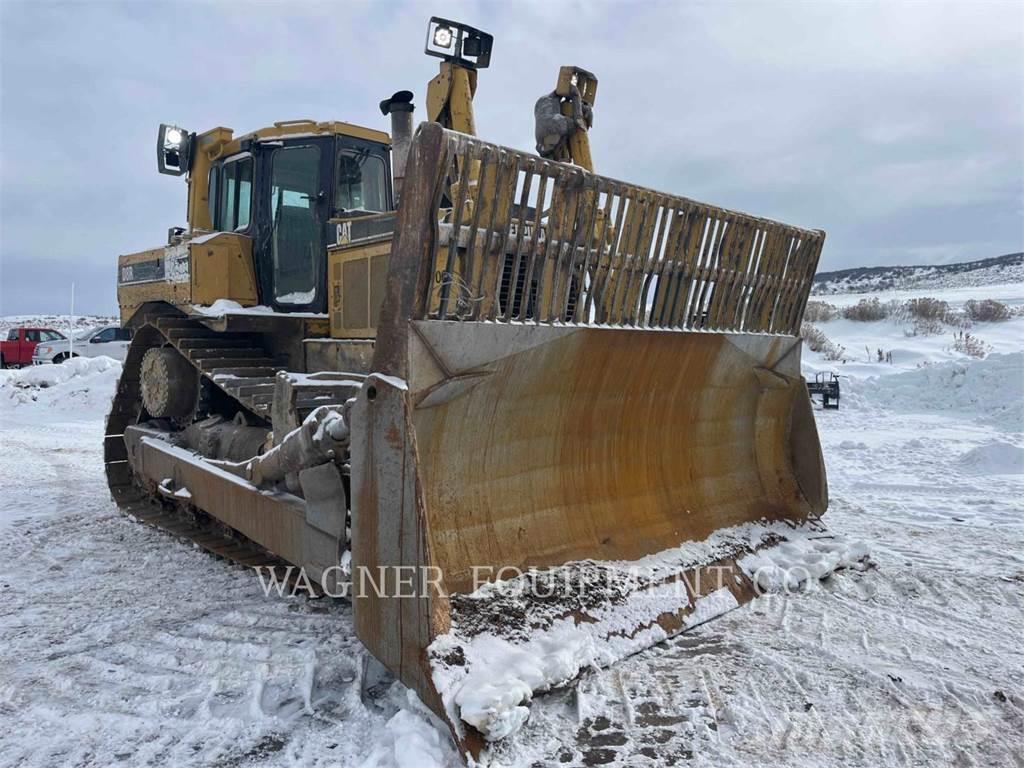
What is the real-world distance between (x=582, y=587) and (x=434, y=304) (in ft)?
4.73

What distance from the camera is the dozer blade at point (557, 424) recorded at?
9.25 feet

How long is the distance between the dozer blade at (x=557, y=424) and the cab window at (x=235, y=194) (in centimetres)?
277

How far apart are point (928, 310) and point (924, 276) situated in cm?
2560

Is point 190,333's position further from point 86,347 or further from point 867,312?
point 867,312

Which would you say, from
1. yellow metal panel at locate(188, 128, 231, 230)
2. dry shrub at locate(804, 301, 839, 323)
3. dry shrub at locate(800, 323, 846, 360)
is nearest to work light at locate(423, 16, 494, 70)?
yellow metal panel at locate(188, 128, 231, 230)

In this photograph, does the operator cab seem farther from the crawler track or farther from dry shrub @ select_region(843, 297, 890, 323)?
dry shrub @ select_region(843, 297, 890, 323)

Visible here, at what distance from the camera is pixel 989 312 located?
73.8 ft

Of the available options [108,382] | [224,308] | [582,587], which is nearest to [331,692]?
[582,587]

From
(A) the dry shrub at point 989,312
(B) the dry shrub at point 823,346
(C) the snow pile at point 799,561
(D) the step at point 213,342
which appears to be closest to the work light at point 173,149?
(D) the step at point 213,342

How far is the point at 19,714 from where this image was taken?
2943 millimetres

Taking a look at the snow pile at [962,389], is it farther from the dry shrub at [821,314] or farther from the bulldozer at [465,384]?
the dry shrub at [821,314]

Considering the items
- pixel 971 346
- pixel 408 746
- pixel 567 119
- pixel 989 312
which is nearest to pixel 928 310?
pixel 989 312

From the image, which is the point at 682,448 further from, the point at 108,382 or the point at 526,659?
the point at 108,382

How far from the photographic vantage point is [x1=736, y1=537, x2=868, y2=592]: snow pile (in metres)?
4.11
